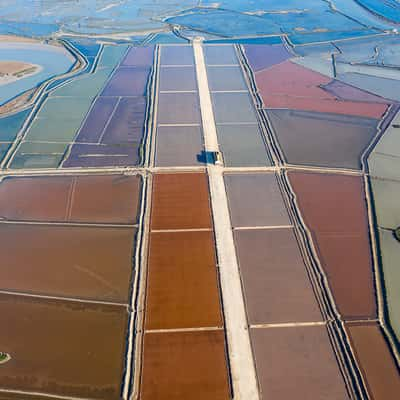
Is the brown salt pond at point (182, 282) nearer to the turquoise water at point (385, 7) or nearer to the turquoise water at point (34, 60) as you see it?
the turquoise water at point (34, 60)

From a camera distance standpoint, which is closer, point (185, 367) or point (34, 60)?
point (185, 367)

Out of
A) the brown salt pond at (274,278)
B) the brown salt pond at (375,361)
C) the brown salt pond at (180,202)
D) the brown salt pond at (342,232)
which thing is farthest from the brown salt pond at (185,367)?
the brown salt pond at (180,202)

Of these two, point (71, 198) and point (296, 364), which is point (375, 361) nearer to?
point (296, 364)

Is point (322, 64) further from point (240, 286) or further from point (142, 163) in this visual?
point (240, 286)

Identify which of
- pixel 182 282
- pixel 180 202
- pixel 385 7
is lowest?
pixel 182 282

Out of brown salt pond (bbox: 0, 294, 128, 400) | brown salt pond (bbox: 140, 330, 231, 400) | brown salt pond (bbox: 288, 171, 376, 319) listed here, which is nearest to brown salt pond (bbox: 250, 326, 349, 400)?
brown salt pond (bbox: 140, 330, 231, 400)

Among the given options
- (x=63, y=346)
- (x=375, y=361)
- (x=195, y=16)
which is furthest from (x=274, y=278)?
(x=195, y=16)

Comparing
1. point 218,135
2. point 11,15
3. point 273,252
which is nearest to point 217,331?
point 273,252
